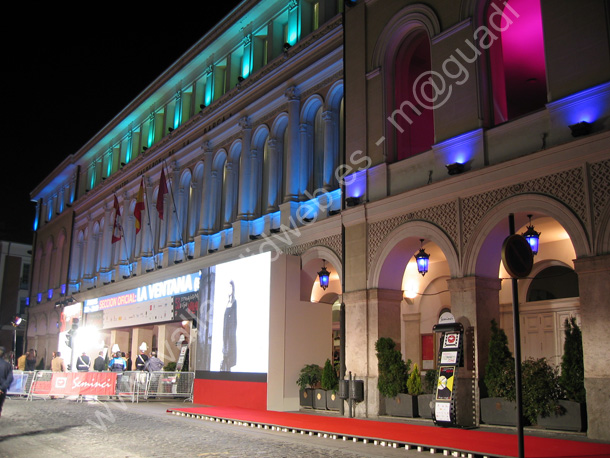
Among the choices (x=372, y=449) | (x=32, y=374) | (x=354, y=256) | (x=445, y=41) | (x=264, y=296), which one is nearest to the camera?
(x=372, y=449)

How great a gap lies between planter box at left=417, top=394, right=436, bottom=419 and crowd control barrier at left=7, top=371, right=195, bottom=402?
10281mm

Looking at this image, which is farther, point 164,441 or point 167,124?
point 167,124

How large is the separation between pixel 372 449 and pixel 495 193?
599 cm

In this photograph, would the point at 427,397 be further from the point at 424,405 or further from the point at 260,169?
the point at 260,169

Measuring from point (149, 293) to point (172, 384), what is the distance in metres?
5.84

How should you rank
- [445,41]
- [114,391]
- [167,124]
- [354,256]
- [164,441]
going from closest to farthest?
[164,441], [445,41], [354,256], [114,391], [167,124]

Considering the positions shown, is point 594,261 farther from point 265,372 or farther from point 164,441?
point 265,372

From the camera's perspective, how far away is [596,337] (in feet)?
35.2

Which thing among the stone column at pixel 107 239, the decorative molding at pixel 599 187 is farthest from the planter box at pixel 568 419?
the stone column at pixel 107 239

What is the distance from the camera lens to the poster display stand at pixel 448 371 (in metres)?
12.5

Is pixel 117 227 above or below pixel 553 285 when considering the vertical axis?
above

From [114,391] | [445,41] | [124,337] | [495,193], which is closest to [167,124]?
[124,337]

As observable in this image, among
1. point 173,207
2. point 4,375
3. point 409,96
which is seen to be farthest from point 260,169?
point 4,375

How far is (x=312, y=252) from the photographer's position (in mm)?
→ 18438
